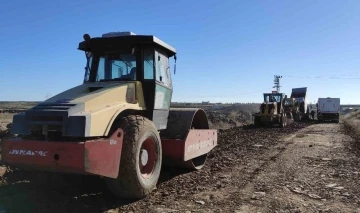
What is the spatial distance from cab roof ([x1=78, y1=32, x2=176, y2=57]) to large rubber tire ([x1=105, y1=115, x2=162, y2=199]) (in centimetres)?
152

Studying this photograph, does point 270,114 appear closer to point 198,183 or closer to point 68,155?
point 198,183

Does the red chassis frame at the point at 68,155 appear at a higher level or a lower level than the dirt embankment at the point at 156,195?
higher

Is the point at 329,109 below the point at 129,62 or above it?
below

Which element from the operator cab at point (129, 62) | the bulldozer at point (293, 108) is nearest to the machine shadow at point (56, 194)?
the operator cab at point (129, 62)

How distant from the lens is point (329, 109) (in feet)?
119

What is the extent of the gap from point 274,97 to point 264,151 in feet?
49.8

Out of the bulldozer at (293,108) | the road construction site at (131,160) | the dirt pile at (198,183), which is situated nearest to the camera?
the road construction site at (131,160)

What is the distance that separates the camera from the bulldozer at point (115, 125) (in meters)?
4.66

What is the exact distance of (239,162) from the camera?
9250mm

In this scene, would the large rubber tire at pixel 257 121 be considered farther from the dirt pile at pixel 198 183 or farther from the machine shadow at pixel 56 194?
the machine shadow at pixel 56 194

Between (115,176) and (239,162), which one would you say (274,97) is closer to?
(239,162)

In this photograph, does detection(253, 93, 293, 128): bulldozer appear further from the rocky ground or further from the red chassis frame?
the red chassis frame

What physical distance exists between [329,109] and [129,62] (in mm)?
33947

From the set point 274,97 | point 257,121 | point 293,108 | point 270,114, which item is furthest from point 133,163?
point 293,108
